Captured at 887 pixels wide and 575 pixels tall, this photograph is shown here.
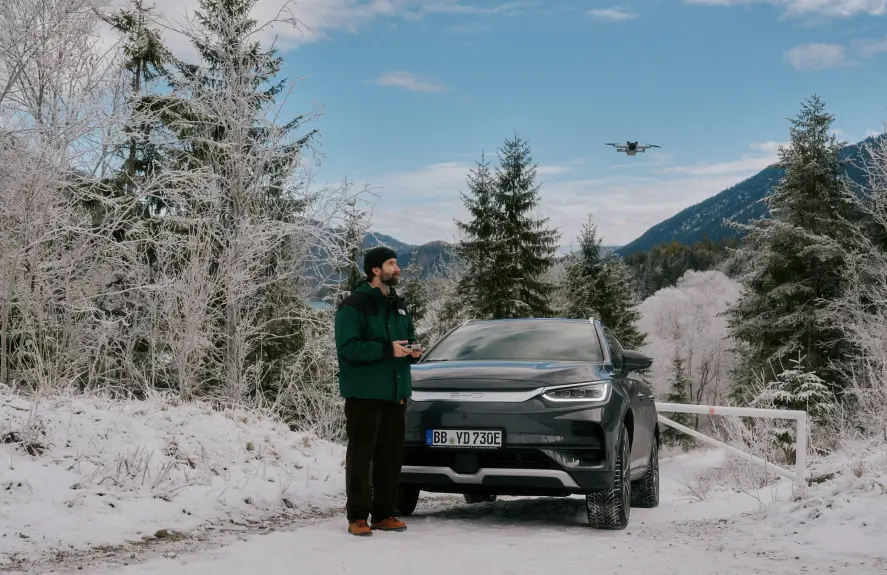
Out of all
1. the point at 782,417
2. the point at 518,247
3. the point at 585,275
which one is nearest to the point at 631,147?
the point at 585,275

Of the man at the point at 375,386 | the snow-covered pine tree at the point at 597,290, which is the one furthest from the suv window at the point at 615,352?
the snow-covered pine tree at the point at 597,290

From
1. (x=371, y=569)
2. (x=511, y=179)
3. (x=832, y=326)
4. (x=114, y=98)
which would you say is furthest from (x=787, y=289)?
(x=371, y=569)

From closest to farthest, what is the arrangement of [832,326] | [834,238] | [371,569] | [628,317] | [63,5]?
[371,569] < [63,5] < [832,326] < [834,238] < [628,317]

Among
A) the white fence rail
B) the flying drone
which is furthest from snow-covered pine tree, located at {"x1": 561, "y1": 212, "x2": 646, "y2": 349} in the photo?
the white fence rail

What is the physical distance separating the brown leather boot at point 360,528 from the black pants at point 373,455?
4cm

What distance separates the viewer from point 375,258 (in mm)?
6582

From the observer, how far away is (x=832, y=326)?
3244 cm

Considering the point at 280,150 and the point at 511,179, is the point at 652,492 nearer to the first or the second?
the point at 280,150

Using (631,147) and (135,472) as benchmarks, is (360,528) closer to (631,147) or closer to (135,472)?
(135,472)

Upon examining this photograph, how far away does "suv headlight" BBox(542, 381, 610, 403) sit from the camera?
6828 mm

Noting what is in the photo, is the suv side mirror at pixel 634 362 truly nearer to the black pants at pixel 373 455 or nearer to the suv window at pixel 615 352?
the suv window at pixel 615 352

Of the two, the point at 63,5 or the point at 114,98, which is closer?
the point at 63,5

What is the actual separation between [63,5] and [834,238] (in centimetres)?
3033

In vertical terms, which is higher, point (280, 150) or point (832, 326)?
point (280, 150)
